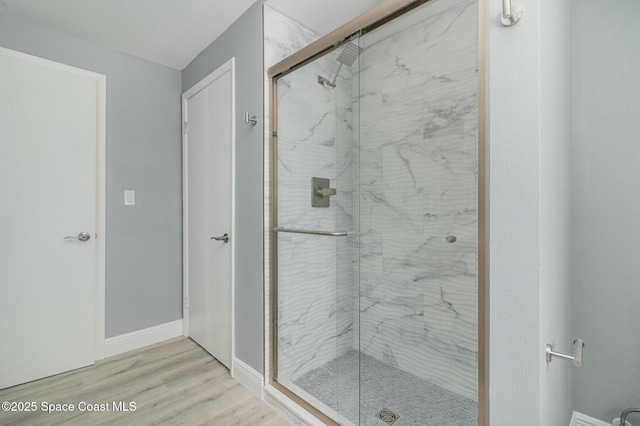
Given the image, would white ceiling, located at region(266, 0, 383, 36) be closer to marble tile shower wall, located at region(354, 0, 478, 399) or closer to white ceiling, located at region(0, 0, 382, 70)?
white ceiling, located at region(0, 0, 382, 70)

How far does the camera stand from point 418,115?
5.41ft

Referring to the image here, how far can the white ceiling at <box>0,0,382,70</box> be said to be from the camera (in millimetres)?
1812

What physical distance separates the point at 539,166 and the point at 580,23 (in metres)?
1.11

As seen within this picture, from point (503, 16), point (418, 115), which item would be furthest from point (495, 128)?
point (418, 115)

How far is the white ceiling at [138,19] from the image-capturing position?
72.1 inches

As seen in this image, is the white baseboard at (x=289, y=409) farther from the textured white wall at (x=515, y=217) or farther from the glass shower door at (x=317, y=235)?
the textured white wall at (x=515, y=217)

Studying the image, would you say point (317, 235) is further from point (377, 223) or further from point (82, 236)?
point (82, 236)

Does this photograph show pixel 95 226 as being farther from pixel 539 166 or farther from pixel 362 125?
pixel 539 166

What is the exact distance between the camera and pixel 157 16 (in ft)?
6.37

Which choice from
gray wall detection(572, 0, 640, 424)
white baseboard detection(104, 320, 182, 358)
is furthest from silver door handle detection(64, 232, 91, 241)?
gray wall detection(572, 0, 640, 424)

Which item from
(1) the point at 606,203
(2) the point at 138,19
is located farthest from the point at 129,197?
(1) the point at 606,203

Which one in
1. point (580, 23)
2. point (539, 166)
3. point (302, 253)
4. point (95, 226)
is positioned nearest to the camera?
point (539, 166)

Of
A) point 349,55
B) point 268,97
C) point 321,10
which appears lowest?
point 268,97

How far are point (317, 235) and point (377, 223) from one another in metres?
0.38
